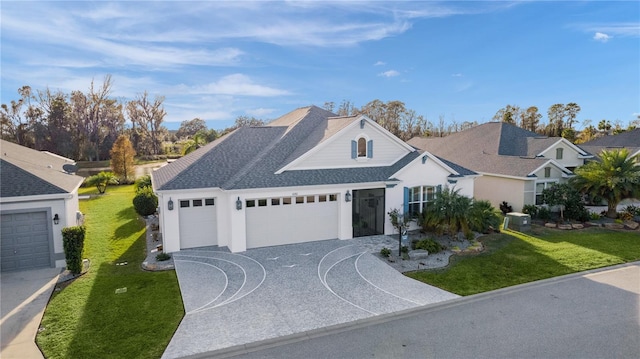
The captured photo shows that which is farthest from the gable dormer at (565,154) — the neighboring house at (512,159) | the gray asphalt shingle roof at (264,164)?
the gray asphalt shingle roof at (264,164)

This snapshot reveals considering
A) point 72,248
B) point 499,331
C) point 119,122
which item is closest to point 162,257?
point 72,248

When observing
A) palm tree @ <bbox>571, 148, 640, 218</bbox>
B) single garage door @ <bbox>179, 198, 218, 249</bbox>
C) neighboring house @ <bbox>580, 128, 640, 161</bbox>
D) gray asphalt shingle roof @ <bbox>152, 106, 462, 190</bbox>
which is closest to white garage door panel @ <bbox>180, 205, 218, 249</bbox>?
single garage door @ <bbox>179, 198, 218, 249</bbox>

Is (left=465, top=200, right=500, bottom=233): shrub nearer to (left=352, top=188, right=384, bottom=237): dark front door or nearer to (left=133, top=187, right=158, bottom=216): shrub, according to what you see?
(left=352, top=188, right=384, bottom=237): dark front door

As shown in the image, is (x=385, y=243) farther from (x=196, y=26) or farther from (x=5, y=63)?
(x=5, y=63)

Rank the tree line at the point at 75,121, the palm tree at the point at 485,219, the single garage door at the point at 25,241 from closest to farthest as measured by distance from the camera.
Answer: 1. the single garage door at the point at 25,241
2. the palm tree at the point at 485,219
3. the tree line at the point at 75,121

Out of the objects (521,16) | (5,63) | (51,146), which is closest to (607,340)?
(521,16)

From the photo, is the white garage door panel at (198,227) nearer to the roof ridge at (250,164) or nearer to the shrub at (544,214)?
the roof ridge at (250,164)
